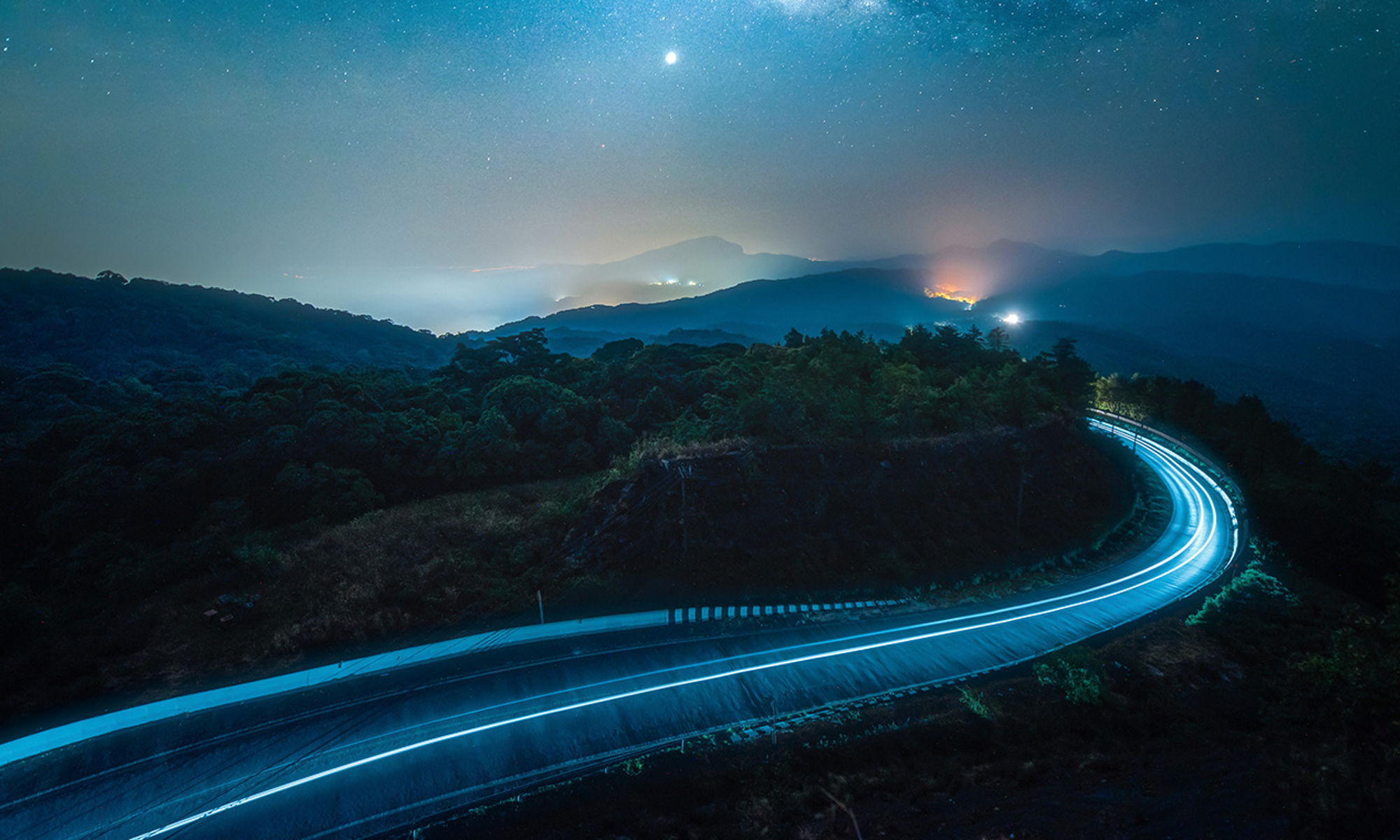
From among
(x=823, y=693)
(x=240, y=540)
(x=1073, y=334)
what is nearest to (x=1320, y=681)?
(x=823, y=693)

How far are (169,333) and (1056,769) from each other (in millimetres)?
107475

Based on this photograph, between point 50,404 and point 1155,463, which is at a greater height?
point 50,404

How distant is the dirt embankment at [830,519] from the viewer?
20.7m

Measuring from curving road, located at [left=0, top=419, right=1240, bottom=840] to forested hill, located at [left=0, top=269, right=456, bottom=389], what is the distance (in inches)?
2086

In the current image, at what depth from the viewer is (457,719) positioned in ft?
43.1

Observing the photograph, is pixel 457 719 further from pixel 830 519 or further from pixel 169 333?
pixel 169 333

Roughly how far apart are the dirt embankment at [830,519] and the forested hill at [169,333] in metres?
58.0

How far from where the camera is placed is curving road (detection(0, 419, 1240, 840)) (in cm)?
1062

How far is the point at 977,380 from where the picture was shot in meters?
32.8

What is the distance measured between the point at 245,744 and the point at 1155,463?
172 ft

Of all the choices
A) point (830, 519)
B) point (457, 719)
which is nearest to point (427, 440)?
point (457, 719)

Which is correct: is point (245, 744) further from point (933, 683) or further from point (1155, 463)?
point (1155, 463)

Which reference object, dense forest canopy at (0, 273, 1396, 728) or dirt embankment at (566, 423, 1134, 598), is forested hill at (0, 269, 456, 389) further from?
dirt embankment at (566, 423, 1134, 598)

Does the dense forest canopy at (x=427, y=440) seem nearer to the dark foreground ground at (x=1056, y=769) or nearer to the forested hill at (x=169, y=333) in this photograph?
Result: the dark foreground ground at (x=1056, y=769)
